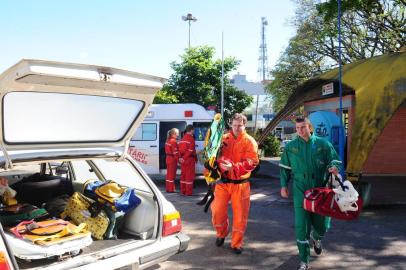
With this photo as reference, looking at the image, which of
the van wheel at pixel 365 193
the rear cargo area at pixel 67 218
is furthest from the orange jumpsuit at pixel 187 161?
the rear cargo area at pixel 67 218

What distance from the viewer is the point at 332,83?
13008mm

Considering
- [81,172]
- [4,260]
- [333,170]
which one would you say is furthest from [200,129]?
[4,260]

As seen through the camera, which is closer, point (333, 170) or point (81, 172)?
point (333, 170)

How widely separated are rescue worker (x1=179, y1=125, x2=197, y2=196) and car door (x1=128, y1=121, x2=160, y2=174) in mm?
1684

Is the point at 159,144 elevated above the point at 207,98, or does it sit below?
below

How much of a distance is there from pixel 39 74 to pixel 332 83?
1121cm

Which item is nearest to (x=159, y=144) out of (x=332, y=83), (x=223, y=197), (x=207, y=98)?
(x=332, y=83)

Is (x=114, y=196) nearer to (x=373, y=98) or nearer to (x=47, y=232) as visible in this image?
(x=47, y=232)

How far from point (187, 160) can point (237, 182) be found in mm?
5183

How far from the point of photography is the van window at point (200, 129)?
38.3ft

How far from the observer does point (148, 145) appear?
12164mm

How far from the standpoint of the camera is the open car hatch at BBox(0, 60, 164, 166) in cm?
315

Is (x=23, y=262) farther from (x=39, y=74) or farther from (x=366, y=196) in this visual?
(x=366, y=196)

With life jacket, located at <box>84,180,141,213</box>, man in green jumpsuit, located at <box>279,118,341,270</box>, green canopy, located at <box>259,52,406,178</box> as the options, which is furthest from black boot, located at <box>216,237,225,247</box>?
green canopy, located at <box>259,52,406,178</box>
